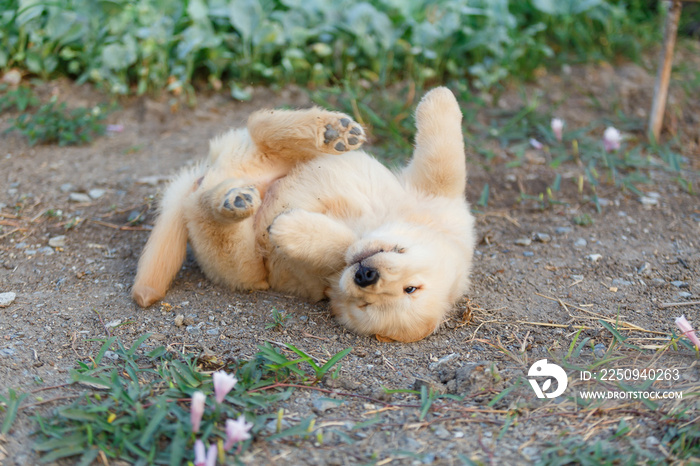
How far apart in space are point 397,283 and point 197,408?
1084 millimetres

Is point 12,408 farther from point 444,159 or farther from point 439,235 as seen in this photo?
point 444,159

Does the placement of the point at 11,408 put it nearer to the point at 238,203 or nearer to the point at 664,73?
the point at 238,203

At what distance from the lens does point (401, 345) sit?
2.96 m

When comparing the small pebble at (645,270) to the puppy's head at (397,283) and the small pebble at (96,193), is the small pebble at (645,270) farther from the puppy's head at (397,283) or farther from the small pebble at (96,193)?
the small pebble at (96,193)

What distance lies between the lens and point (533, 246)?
3832mm

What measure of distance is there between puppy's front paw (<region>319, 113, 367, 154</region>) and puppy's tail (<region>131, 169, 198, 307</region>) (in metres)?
0.80

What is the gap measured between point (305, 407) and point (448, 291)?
3.22ft

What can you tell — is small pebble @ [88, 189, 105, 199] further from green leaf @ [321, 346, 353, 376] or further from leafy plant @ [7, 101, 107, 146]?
green leaf @ [321, 346, 353, 376]

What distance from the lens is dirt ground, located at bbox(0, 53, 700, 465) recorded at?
7.47 feet

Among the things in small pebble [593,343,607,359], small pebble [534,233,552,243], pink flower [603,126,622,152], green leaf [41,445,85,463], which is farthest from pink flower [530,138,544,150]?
green leaf [41,445,85,463]

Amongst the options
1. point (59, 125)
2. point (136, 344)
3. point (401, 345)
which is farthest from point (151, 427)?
point (59, 125)

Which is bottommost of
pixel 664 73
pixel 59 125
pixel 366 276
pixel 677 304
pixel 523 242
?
pixel 523 242

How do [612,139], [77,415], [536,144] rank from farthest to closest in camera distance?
[536,144] < [612,139] < [77,415]

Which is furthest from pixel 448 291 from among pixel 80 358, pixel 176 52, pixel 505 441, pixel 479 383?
pixel 176 52
